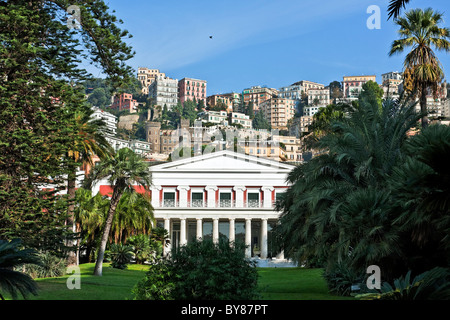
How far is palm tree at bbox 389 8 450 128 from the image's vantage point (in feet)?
93.2

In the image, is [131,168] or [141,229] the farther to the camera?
[141,229]

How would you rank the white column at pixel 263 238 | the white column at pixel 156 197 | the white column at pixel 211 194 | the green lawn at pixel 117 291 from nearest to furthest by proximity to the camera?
the green lawn at pixel 117 291 → the white column at pixel 263 238 → the white column at pixel 156 197 → the white column at pixel 211 194

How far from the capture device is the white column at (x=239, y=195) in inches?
2695

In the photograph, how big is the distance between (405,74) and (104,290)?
19.1m

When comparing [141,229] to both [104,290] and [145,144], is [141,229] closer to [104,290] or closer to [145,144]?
[104,290]

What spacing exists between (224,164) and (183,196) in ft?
22.1

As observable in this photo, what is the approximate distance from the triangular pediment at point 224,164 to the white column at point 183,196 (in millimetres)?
2435

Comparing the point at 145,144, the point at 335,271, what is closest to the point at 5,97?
the point at 335,271

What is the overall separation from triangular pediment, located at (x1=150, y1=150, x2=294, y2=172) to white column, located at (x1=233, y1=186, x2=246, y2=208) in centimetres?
237

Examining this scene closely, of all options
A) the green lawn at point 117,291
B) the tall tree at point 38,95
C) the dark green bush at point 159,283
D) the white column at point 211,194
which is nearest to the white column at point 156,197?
the white column at point 211,194

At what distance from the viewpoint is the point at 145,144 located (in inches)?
7726

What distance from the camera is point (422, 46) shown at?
28.9 metres
